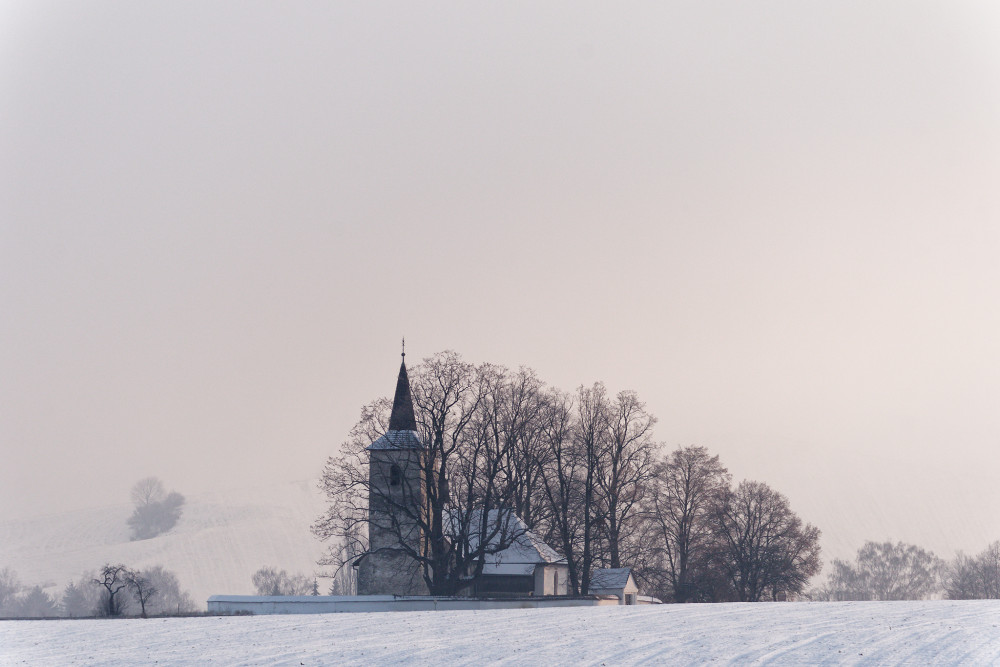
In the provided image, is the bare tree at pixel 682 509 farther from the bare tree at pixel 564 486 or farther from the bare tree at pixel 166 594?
the bare tree at pixel 166 594

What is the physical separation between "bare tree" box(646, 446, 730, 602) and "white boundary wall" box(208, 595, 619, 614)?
600 inches

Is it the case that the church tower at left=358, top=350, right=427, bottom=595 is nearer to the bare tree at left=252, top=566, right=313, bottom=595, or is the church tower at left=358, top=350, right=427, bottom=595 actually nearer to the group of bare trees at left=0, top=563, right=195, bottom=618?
the group of bare trees at left=0, top=563, right=195, bottom=618

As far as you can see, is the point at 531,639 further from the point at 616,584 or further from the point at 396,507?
the point at 616,584

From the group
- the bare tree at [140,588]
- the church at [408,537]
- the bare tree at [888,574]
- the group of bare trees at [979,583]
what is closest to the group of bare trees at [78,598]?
the bare tree at [140,588]

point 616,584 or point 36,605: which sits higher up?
point 616,584

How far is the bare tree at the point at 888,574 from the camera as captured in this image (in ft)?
395

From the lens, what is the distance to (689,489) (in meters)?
69.9

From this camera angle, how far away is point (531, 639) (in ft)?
93.0

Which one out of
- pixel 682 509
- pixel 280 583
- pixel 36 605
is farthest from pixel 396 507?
→ pixel 280 583

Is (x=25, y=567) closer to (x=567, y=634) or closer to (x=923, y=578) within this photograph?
(x=923, y=578)

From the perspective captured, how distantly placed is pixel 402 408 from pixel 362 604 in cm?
1392

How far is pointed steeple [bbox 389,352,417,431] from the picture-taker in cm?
6166

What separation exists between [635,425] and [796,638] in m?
38.0

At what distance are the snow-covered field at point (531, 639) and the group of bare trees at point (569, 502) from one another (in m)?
18.2
